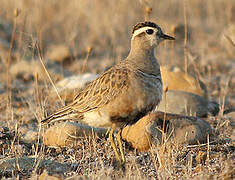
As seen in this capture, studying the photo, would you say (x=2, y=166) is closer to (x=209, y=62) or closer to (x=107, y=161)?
(x=107, y=161)

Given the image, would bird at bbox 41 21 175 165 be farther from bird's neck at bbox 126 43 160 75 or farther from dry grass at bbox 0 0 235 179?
dry grass at bbox 0 0 235 179

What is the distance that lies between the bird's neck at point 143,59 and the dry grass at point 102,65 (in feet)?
2.63

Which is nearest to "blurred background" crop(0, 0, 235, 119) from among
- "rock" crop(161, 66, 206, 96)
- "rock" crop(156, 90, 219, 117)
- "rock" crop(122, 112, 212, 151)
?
"rock" crop(161, 66, 206, 96)

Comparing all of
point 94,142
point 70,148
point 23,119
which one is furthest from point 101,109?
point 23,119

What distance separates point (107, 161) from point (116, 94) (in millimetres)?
872

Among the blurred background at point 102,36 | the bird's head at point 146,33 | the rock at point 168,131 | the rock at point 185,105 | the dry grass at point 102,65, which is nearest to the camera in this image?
the dry grass at point 102,65

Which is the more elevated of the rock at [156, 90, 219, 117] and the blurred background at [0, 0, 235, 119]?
the blurred background at [0, 0, 235, 119]

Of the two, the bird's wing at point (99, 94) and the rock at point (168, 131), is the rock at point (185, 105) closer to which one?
the rock at point (168, 131)

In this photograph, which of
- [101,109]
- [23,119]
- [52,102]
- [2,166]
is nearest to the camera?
A: [2,166]

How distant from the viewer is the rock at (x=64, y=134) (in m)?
5.53

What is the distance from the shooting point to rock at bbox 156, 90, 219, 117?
261 inches

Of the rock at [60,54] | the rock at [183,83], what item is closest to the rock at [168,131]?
the rock at [183,83]

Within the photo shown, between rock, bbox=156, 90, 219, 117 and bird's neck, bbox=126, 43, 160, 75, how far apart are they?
5.26 feet

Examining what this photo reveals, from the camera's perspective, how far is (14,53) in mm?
10039
